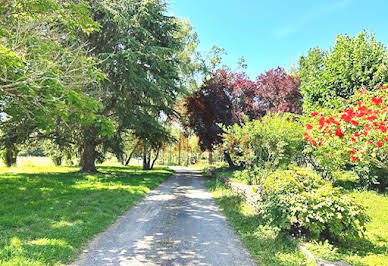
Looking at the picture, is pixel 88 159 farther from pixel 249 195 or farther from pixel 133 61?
pixel 249 195

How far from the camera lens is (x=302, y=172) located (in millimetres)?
5562

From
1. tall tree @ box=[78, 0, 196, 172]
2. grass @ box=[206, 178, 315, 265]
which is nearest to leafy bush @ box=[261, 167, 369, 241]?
grass @ box=[206, 178, 315, 265]

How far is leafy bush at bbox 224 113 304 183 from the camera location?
30.2 feet

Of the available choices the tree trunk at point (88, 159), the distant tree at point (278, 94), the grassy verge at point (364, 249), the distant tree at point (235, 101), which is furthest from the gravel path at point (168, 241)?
the distant tree at point (278, 94)

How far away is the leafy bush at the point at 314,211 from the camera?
4.31m

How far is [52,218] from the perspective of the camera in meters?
6.03

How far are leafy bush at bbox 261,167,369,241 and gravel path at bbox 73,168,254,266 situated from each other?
3.23 ft

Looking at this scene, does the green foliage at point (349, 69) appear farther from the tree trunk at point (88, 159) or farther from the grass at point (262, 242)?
the tree trunk at point (88, 159)

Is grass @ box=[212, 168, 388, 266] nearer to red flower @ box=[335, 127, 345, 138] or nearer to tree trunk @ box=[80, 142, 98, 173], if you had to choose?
red flower @ box=[335, 127, 345, 138]

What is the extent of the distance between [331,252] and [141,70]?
531 inches

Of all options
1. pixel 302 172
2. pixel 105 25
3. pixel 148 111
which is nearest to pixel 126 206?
pixel 302 172

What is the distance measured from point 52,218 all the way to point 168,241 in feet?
9.93

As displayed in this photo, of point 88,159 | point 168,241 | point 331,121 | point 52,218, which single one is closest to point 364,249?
point 331,121

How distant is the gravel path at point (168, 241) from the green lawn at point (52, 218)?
0.36m
